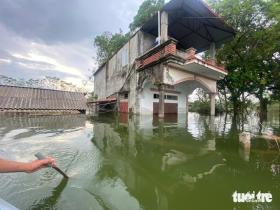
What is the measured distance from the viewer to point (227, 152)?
4.75m

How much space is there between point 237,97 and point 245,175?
16.4 meters

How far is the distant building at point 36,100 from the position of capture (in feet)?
26.3

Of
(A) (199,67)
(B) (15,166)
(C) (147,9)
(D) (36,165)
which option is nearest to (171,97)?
(A) (199,67)

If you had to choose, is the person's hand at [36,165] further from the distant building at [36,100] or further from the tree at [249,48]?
the tree at [249,48]

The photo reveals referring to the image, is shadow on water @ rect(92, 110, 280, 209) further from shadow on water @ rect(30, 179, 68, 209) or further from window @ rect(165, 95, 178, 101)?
window @ rect(165, 95, 178, 101)

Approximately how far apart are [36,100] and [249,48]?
55.6 ft

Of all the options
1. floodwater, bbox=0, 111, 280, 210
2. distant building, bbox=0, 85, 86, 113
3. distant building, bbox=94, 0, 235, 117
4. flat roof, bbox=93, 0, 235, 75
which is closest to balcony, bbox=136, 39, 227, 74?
distant building, bbox=94, 0, 235, 117

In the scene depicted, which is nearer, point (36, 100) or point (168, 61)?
point (36, 100)

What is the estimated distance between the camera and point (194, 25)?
14.0 m

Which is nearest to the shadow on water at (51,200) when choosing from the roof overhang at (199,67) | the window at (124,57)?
the roof overhang at (199,67)

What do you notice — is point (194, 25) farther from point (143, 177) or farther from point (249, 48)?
point (143, 177)

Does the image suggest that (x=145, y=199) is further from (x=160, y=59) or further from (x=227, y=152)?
(x=160, y=59)

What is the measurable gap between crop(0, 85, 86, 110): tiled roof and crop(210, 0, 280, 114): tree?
13380 millimetres

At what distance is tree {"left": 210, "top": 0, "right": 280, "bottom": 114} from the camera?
15.1m
